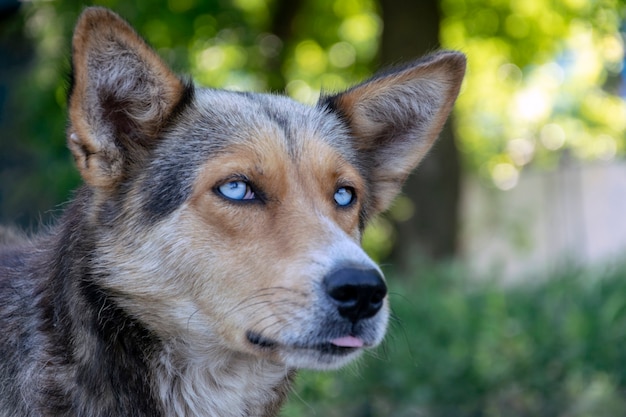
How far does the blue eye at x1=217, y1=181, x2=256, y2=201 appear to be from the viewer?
3.40 meters

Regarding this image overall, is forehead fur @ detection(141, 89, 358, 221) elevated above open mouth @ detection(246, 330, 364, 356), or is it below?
above

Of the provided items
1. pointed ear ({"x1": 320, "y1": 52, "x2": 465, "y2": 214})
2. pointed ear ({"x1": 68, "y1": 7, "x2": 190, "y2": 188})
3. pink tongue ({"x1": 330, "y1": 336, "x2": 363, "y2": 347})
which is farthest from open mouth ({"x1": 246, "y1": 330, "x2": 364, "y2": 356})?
pointed ear ({"x1": 320, "y1": 52, "x2": 465, "y2": 214})

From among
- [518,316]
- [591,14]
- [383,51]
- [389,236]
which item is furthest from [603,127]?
[518,316]

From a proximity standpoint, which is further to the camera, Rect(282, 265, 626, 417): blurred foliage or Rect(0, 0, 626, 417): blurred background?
Rect(0, 0, 626, 417): blurred background

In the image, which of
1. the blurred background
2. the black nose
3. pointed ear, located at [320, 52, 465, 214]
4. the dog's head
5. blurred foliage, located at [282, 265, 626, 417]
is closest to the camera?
the black nose

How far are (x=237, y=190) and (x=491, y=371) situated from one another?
3423 mm

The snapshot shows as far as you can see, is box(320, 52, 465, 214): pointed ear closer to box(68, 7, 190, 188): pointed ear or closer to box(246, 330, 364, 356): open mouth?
box(68, 7, 190, 188): pointed ear

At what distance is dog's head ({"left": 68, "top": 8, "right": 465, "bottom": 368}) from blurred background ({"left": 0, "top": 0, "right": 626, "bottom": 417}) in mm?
294

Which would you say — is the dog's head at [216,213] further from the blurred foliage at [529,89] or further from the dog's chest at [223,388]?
the blurred foliage at [529,89]

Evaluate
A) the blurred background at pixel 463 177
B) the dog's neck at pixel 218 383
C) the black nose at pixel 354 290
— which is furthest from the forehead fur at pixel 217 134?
the black nose at pixel 354 290

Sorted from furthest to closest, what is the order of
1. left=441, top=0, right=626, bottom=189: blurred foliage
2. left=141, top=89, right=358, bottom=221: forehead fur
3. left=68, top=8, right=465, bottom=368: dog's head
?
1. left=441, top=0, right=626, bottom=189: blurred foliage
2. left=141, top=89, right=358, bottom=221: forehead fur
3. left=68, top=8, right=465, bottom=368: dog's head

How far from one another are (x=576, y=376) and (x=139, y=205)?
157 inches

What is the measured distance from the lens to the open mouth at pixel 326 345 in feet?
10.3

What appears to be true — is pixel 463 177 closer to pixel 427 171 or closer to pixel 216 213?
pixel 427 171
